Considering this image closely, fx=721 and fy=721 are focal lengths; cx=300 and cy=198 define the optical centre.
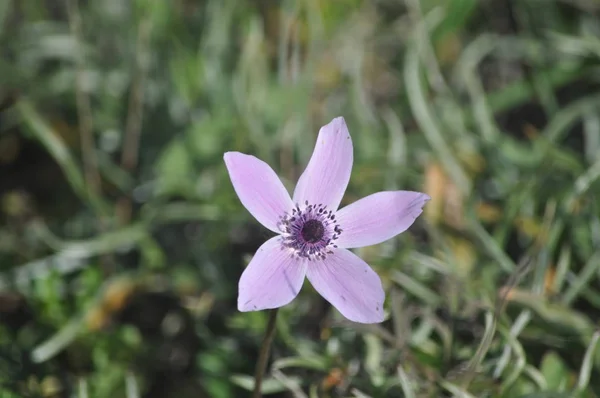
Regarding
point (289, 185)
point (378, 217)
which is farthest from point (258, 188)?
point (289, 185)

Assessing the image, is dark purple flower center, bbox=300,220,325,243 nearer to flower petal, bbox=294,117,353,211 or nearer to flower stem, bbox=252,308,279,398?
flower petal, bbox=294,117,353,211

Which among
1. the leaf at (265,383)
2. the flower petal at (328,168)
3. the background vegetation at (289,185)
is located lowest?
the leaf at (265,383)

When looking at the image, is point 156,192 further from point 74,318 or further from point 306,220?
point 306,220

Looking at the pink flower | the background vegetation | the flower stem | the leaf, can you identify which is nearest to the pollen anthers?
the pink flower

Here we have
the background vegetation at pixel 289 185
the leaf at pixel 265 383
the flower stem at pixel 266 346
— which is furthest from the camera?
the background vegetation at pixel 289 185

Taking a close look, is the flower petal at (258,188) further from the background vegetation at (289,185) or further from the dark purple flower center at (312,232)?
the background vegetation at (289,185)

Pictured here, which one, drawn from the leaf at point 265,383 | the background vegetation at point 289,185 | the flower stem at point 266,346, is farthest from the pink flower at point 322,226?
the leaf at point 265,383

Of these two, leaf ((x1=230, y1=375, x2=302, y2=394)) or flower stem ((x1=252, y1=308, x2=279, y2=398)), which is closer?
flower stem ((x1=252, y1=308, x2=279, y2=398))
